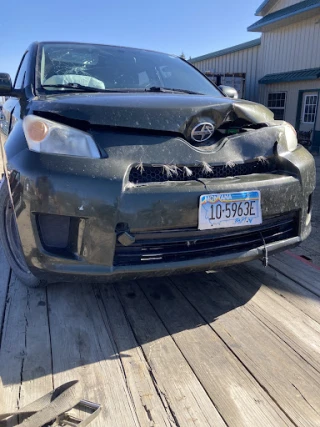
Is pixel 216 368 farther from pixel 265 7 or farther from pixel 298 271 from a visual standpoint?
pixel 265 7

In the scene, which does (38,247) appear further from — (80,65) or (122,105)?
(80,65)

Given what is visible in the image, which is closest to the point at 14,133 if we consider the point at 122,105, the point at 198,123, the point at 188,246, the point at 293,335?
the point at 122,105

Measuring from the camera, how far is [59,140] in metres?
1.68

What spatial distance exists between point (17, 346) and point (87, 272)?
0.52m

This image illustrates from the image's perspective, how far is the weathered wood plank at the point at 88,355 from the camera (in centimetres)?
141

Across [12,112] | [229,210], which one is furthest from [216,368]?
[12,112]

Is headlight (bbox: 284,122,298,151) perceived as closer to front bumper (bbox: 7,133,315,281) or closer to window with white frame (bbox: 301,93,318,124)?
front bumper (bbox: 7,133,315,281)

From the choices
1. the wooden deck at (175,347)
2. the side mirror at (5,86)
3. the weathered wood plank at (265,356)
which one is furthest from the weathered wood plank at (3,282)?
the side mirror at (5,86)

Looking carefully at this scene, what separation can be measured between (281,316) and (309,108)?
38.8ft

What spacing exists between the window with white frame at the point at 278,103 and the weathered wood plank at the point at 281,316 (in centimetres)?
1233

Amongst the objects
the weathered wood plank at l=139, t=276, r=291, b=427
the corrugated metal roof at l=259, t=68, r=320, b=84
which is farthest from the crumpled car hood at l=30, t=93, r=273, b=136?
the corrugated metal roof at l=259, t=68, r=320, b=84

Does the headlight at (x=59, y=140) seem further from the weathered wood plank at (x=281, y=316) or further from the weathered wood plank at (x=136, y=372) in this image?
the weathered wood plank at (x=281, y=316)

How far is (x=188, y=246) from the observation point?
181cm

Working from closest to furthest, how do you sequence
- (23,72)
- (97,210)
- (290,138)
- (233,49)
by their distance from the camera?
(97,210) → (290,138) → (23,72) → (233,49)
